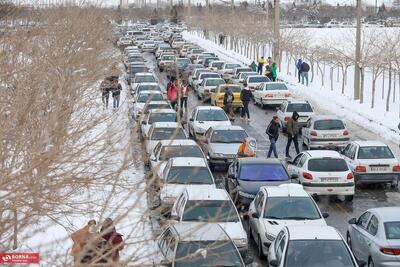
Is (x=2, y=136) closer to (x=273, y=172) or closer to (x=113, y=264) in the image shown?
(x=113, y=264)

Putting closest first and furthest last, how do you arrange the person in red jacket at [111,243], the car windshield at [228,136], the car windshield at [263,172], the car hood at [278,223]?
the person in red jacket at [111,243] < the car hood at [278,223] < the car windshield at [263,172] < the car windshield at [228,136]

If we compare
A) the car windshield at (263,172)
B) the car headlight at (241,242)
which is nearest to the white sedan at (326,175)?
the car windshield at (263,172)

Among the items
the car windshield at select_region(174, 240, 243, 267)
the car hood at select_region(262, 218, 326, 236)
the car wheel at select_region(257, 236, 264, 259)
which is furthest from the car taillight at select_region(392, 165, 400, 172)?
the car windshield at select_region(174, 240, 243, 267)

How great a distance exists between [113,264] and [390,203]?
15.7 m

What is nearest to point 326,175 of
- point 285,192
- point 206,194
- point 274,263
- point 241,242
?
point 285,192

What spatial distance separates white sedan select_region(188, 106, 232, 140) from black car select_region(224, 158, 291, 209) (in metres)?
8.08

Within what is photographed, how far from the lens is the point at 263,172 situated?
65.7ft

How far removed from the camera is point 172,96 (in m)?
34.0

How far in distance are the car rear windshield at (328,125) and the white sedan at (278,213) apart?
1030 centimetres

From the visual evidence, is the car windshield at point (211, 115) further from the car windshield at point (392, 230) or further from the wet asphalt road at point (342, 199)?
the car windshield at point (392, 230)

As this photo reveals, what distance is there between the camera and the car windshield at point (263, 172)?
19844 millimetres

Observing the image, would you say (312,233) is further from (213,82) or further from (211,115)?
(213,82)

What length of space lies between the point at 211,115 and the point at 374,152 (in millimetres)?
8699

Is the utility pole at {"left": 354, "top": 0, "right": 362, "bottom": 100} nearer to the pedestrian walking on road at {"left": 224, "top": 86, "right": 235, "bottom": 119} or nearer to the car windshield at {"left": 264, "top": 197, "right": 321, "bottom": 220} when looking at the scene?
the pedestrian walking on road at {"left": 224, "top": 86, "right": 235, "bottom": 119}
